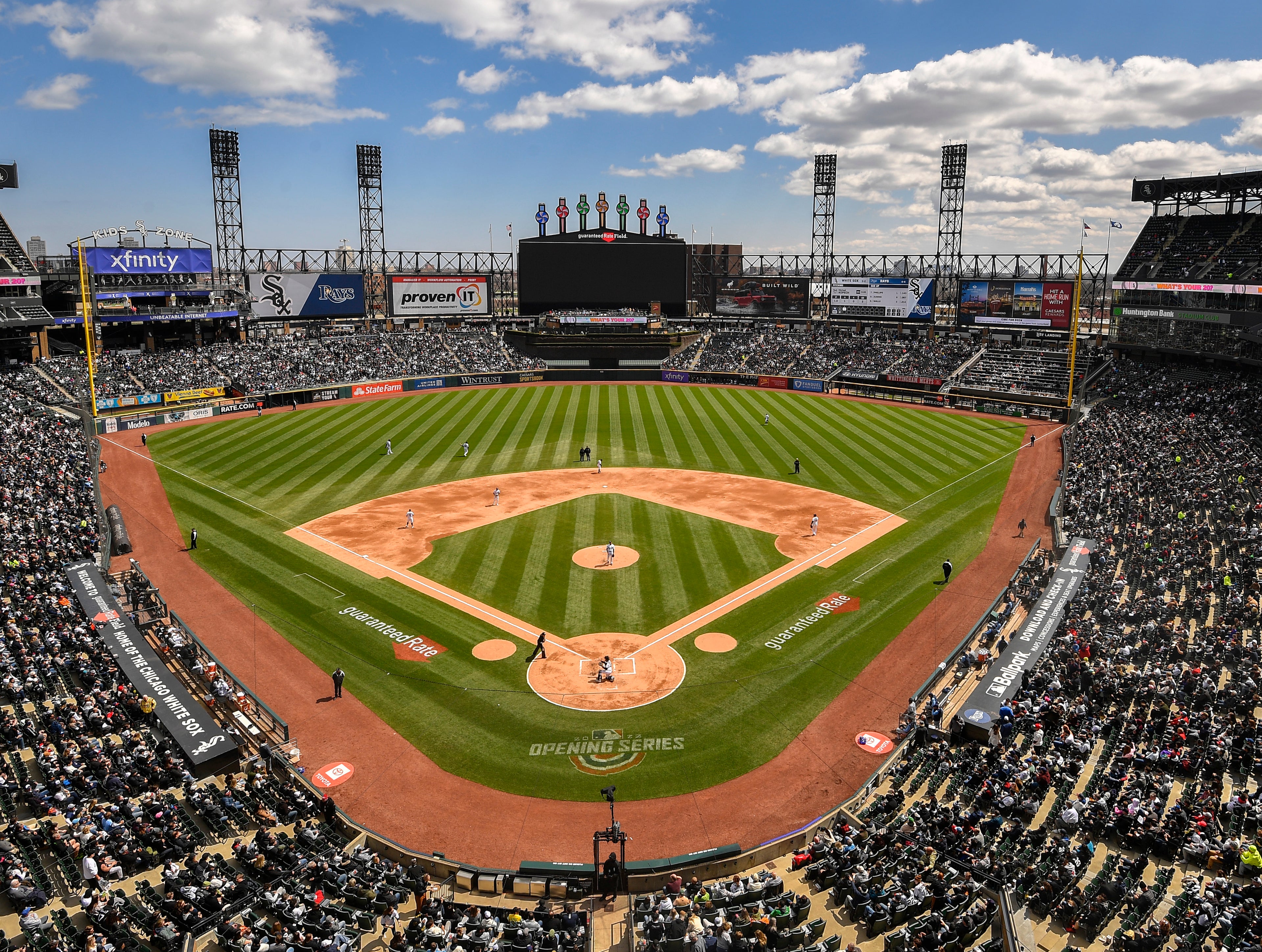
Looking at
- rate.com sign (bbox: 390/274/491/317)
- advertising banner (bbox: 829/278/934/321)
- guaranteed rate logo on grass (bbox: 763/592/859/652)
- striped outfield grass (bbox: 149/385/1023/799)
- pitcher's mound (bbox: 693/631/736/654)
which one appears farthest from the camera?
rate.com sign (bbox: 390/274/491/317)

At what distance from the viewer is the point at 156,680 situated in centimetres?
2358

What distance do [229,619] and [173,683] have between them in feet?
18.8

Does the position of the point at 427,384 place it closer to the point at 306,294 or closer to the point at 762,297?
the point at 306,294

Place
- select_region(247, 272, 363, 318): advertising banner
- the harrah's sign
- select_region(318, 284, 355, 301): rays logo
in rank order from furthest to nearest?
select_region(318, 284, 355, 301): rays logo, select_region(247, 272, 363, 318): advertising banner, the harrah's sign

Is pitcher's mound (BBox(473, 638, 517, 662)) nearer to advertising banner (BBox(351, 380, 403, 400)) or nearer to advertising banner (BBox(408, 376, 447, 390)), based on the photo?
advertising banner (BBox(351, 380, 403, 400))

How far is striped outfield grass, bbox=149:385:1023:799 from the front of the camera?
22844 millimetres

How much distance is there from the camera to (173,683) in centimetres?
2353

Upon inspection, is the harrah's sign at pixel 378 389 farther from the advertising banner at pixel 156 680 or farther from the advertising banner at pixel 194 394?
the advertising banner at pixel 156 680

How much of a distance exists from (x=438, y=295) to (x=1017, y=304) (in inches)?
2411

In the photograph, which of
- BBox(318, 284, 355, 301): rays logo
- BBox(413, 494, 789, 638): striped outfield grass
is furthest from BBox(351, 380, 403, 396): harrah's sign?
BBox(413, 494, 789, 638): striped outfield grass

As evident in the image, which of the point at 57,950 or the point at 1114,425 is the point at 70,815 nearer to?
the point at 57,950

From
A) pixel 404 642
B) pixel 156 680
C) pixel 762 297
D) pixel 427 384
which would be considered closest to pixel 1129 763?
pixel 404 642

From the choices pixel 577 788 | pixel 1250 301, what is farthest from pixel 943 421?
pixel 577 788

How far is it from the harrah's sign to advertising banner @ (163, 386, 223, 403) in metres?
10.9
